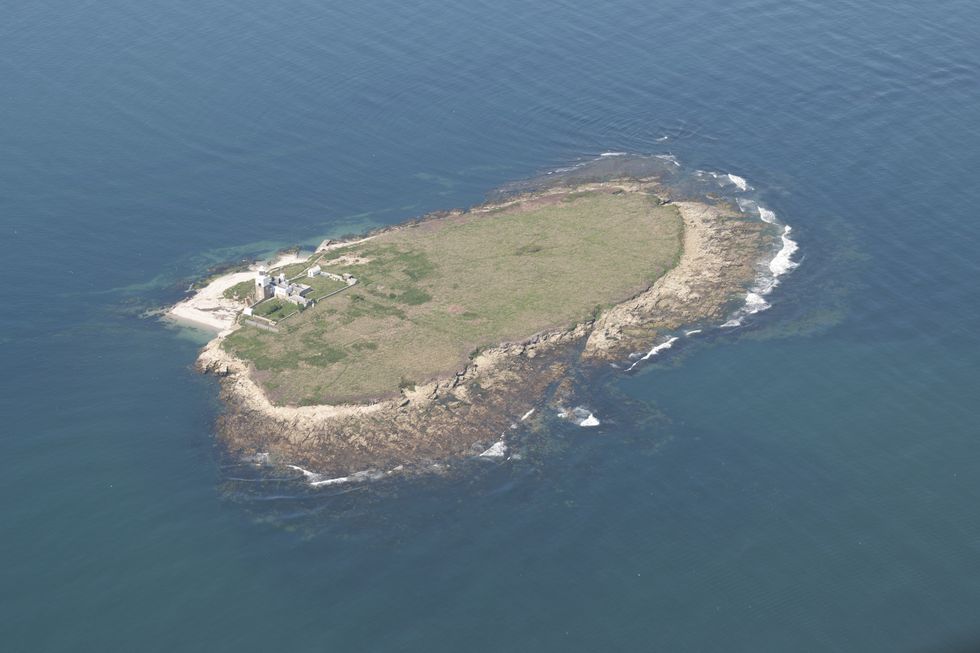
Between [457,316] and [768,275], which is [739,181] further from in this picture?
[457,316]

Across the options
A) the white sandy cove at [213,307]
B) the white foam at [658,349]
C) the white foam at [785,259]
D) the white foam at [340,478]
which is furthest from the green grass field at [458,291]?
the white foam at [785,259]

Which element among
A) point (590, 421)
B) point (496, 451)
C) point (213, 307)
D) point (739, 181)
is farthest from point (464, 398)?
point (739, 181)

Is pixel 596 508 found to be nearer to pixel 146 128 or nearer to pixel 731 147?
pixel 731 147

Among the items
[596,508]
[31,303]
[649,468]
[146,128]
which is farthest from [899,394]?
[146,128]

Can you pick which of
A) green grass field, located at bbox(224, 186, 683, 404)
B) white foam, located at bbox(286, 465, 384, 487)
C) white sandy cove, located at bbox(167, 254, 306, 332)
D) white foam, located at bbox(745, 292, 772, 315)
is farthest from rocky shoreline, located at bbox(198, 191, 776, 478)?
white sandy cove, located at bbox(167, 254, 306, 332)

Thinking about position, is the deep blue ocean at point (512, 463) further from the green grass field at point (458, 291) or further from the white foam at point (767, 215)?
the green grass field at point (458, 291)

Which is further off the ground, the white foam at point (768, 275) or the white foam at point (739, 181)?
the white foam at point (739, 181)

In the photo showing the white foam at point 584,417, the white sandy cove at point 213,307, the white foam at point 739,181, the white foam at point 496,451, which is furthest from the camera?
the white foam at point 739,181
